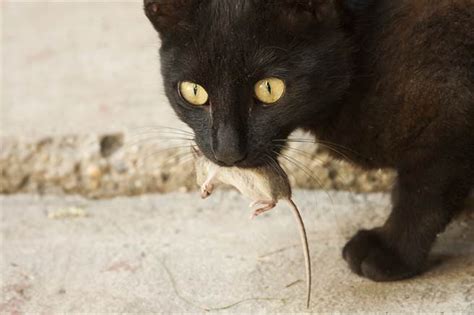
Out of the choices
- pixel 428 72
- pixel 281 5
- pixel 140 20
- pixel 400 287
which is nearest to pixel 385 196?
pixel 400 287

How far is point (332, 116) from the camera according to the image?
6.35 ft

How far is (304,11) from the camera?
1756 mm

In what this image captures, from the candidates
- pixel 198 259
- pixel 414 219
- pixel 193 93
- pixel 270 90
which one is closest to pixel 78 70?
pixel 198 259

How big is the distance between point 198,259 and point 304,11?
68cm

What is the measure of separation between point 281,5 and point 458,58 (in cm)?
39

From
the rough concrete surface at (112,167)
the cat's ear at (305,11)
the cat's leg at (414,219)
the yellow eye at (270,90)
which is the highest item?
the cat's ear at (305,11)

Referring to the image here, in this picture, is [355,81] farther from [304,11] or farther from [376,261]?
[376,261]

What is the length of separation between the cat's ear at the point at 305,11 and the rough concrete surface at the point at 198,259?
23.5 inches

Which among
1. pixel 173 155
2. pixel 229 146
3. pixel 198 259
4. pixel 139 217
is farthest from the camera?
pixel 173 155

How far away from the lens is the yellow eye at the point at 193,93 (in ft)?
5.94

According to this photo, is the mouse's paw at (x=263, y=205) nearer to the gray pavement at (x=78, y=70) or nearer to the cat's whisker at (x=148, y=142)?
the cat's whisker at (x=148, y=142)

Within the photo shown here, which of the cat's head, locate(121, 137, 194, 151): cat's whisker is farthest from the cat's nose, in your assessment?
locate(121, 137, 194, 151): cat's whisker

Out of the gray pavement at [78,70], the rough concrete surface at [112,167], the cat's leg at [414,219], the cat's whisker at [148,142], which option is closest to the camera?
the cat's leg at [414,219]

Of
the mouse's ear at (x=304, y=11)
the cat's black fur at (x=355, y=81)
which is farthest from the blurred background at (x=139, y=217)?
the mouse's ear at (x=304, y=11)
